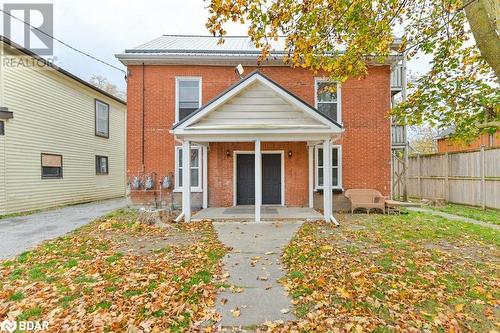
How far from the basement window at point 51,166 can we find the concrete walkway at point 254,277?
9607 millimetres

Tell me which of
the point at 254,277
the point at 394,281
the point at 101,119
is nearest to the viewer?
the point at 394,281

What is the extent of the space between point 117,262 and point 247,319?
312 cm

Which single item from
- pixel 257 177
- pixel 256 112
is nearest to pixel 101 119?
pixel 256 112

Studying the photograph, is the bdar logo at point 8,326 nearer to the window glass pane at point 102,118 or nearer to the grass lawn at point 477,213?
the grass lawn at point 477,213

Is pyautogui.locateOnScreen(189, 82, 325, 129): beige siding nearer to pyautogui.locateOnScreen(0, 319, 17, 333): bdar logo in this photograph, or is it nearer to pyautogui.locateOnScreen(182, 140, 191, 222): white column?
pyautogui.locateOnScreen(182, 140, 191, 222): white column

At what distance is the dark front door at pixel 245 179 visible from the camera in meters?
11.7

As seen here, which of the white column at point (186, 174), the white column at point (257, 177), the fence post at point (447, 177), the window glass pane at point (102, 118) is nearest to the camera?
the white column at point (257, 177)

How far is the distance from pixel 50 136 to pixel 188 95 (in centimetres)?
686

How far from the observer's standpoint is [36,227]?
28.4 feet

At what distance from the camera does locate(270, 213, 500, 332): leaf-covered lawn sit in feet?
11.0

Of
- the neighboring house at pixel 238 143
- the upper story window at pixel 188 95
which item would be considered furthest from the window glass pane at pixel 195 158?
the upper story window at pixel 188 95

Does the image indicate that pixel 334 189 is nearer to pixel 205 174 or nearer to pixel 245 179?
pixel 245 179

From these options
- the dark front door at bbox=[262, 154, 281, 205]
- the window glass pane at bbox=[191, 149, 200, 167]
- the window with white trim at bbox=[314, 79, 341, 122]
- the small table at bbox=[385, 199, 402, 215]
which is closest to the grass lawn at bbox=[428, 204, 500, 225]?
the small table at bbox=[385, 199, 402, 215]

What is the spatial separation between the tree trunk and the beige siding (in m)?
5.12
